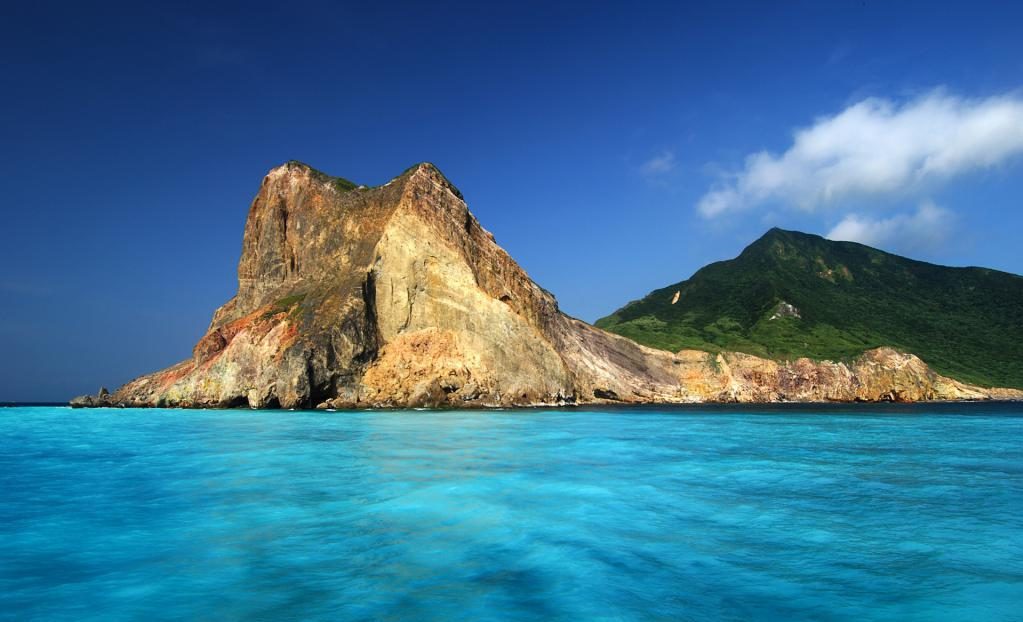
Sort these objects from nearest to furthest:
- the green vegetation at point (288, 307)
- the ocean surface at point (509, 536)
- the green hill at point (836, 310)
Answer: the ocean surface at point (509, 536)
the green vegetation at point (288, 307)
the green hill at point (836, 310)

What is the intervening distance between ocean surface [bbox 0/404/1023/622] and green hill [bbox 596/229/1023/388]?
7692cm

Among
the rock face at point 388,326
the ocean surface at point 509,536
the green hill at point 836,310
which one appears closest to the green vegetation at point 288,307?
the rock face at point 388,326

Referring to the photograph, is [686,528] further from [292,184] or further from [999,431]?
[292,184]

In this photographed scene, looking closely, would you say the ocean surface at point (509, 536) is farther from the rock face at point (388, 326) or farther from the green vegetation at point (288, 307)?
the green vegetation at point (288, 307)

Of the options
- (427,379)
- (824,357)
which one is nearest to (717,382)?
(824,357)

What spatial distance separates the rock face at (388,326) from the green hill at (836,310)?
24424mm

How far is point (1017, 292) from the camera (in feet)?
445

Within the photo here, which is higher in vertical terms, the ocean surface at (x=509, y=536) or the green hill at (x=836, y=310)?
the green hill at (x=836, y=310)

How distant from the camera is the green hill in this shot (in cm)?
10031

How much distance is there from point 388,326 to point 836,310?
101993 millimetres

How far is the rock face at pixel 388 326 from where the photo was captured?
57.2 meters

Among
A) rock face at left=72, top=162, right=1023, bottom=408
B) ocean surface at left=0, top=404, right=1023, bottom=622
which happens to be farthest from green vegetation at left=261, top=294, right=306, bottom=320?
ocean surface at left=0, top=404, right=1023, bottom=622

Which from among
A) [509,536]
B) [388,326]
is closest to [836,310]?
[388,326]

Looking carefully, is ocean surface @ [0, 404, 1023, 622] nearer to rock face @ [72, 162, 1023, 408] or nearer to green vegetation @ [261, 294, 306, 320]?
rock face @ [72, 162, 1023, 408]
